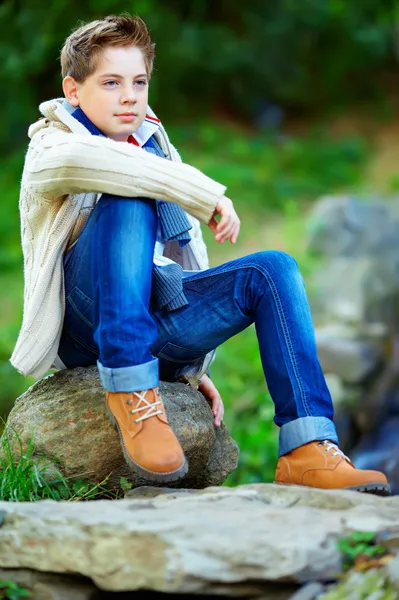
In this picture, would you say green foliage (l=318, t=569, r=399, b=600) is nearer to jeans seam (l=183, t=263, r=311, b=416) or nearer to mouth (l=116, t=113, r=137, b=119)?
jeans seam (l=183, t=263, r=311, b=416)

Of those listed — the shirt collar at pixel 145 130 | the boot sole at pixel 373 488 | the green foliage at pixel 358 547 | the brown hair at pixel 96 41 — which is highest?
the brown hair at pixel 96 41

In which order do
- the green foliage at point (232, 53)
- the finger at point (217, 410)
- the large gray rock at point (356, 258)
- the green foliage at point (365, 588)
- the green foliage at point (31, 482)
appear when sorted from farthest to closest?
the green foliage at point (232, 53) < the large gray rock at point (356, 258) < the finger at point (217, 410) < the green foliage at point (31, 482) < the green foliage at point (365, 588)

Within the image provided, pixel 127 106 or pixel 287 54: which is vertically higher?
pixel 287 54

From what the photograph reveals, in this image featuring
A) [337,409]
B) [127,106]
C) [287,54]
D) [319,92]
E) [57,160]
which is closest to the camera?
[57,160]

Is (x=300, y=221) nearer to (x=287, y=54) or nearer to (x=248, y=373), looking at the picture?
(x=248, y=373)

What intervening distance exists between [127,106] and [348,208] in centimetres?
501

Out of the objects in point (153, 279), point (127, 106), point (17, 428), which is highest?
point (127, 106)

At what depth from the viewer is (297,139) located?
9438 mm

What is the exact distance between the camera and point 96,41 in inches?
93.8

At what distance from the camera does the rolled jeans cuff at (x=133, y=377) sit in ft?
7.08

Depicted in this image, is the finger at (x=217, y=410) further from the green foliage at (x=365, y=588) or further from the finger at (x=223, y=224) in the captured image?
the green foliage at (x=365, y=588)

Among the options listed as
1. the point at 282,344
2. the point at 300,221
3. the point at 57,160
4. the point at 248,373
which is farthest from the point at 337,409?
the point at 57,160

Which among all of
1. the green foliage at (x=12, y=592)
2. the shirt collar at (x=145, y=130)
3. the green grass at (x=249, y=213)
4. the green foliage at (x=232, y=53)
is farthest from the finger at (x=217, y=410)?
the green foliage at (x=232, y=53)

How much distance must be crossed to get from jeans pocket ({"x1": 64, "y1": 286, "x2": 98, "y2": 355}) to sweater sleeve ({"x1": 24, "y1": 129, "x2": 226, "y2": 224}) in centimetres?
29
